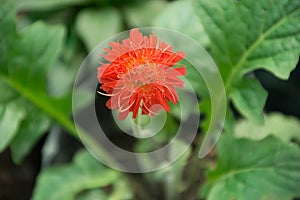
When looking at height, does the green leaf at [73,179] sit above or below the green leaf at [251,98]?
below

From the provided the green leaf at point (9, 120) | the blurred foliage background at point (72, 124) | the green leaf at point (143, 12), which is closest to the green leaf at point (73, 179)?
the blurred foliage background at point (72, 124)

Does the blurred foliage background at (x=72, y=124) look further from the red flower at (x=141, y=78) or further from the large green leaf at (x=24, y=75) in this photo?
the red flower at (x=141, y=78)

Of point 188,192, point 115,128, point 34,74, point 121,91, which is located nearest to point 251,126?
point 188,192

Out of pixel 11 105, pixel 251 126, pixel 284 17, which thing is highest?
pixel 284 17

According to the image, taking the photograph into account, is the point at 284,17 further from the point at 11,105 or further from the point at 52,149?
the point at 52,149

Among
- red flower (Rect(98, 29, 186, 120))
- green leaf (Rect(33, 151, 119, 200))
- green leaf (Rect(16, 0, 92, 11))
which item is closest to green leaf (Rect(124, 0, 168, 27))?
green leaf (Rect(16, 0, 92, 11))

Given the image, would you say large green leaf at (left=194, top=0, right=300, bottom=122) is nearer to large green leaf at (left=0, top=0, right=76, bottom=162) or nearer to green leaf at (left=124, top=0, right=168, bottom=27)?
large green leaf at (left=0, top=0, right=76, bottom=162)

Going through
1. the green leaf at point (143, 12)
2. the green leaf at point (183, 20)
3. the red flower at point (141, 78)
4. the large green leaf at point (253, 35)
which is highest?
the red flower at point (141, 78)
